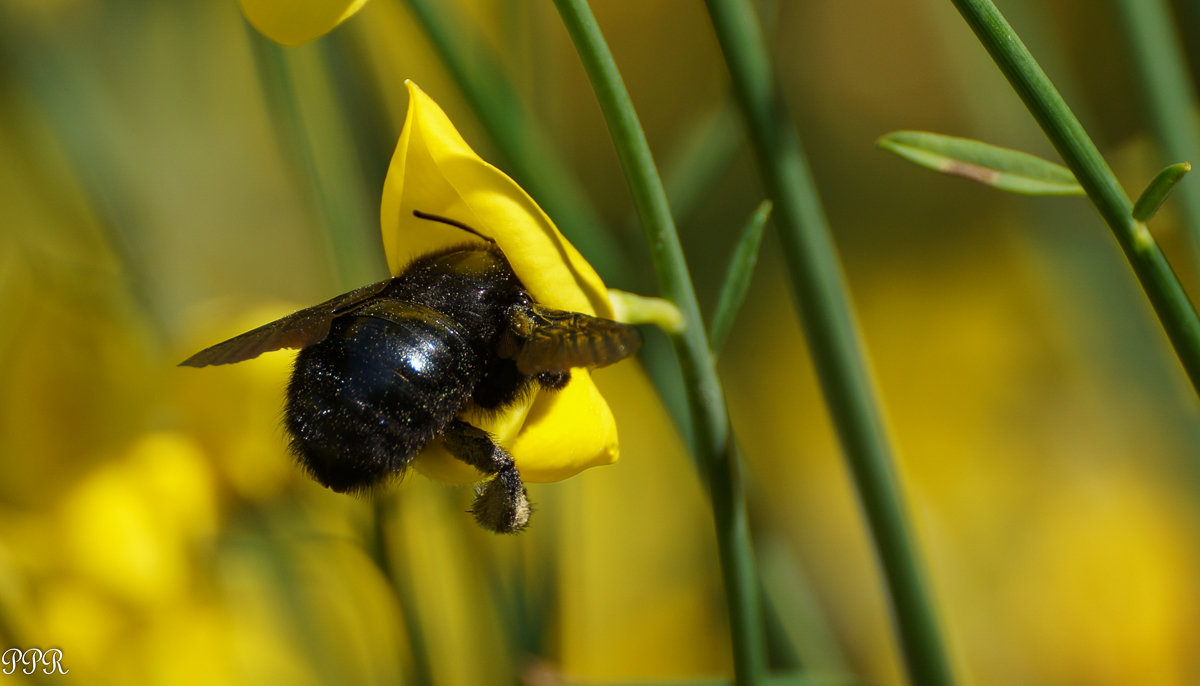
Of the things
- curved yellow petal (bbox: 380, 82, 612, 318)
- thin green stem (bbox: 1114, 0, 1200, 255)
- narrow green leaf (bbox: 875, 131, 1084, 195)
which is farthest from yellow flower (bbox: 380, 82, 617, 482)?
thin green stem (bbox: 1114, 0, 1200, 255)

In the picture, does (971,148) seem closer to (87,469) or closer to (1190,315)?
(1190,315)

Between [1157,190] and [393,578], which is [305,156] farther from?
[1157,190]

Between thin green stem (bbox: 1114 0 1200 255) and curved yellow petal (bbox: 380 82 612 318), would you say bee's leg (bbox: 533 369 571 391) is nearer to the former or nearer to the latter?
curved yellow petal (bbox: 380 82 612 318)

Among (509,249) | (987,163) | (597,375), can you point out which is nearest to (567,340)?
(509,249)

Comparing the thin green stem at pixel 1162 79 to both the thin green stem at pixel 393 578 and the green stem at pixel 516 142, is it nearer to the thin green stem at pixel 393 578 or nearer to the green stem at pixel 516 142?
the green stem at pixel 516 142

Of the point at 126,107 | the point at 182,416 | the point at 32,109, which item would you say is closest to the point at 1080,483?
the point at 182,416

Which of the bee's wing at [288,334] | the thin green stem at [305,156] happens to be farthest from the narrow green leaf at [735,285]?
the thin green stem at [305,156]

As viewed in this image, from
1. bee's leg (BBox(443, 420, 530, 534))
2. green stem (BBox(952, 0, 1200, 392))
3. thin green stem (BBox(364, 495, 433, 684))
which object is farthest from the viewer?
thin green stem (BBox(364, 495, 433, 684))
